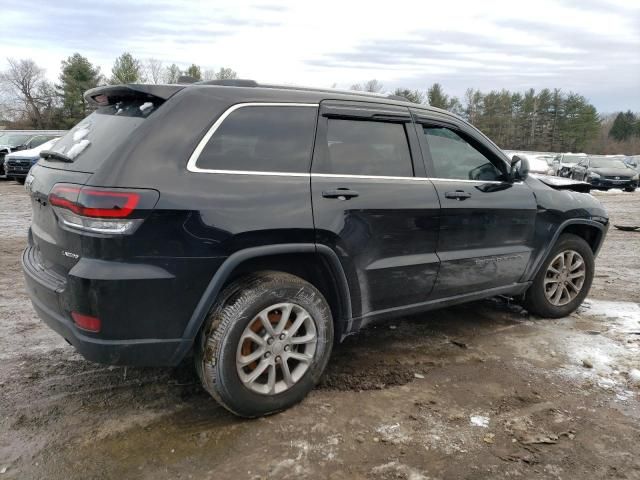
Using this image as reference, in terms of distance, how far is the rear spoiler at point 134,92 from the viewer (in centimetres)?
284

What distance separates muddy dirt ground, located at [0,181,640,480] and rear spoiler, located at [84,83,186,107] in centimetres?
180

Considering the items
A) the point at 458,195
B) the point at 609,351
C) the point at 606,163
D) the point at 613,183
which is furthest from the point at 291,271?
the point at 606,163

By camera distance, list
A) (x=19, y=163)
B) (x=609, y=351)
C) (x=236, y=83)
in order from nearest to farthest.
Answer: (x=236, y=83), (x=609, y=351), (x=19, y=163)

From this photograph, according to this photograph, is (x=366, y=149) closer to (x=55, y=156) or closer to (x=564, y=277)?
(x=55, y=156)

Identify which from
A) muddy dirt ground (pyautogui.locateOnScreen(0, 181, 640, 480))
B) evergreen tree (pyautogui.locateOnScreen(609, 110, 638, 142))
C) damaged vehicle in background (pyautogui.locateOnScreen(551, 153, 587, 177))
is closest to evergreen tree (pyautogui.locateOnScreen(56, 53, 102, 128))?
damaged vehicle in background (pyautogui.locateOnScreen(551, 153, 587, 177))

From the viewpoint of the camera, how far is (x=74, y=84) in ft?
160

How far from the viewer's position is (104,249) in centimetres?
249

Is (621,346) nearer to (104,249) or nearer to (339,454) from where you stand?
(339,454)

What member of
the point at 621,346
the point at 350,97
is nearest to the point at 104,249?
the point at 350,97

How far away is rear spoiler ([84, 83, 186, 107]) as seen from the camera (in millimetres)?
2836

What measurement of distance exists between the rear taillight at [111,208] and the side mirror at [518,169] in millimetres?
2969

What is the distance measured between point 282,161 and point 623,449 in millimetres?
2460

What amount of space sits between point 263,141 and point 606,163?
24.6 m

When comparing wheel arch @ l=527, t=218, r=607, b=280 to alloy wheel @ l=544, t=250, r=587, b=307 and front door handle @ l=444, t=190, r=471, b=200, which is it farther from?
front door handle @ l=444, t=190, r=471, b=200
